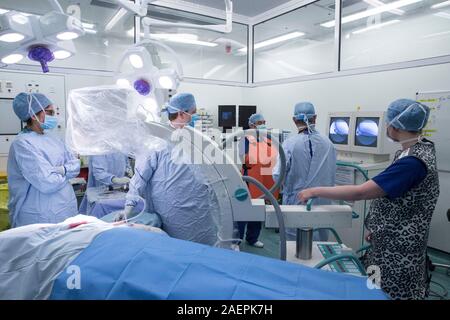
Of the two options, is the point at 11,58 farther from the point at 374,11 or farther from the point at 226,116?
the point at 374,11

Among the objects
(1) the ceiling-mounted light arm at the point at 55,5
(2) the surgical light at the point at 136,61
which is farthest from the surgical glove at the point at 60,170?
(1) the ceiling-mounted light arm at the point at 55,5

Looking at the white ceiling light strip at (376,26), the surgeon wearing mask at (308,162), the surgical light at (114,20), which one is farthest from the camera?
the surgical light at (114,20)

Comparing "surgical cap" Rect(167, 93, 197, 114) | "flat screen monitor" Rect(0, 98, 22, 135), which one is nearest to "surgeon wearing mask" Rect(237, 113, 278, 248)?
"surgical cap" Rect(167, 93, 197, 114)

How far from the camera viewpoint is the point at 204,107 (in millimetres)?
5113

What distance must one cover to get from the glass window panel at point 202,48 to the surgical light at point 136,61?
284 centimetres

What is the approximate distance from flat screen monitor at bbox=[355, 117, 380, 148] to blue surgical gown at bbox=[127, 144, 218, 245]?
6.84ft

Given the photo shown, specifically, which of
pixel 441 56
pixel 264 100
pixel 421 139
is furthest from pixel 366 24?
pixel 421 139

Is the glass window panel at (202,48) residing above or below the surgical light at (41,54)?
above

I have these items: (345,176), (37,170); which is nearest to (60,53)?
(37,170)

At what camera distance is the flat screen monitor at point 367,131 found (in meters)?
3.18

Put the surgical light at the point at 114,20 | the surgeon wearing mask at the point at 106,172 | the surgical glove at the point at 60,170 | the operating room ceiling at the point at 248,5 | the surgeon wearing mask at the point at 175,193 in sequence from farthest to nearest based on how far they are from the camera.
Answer: the operating room ceiling at the point at 248,5 < the surgical light at the point at 114,20 < the surgeon wearing mask at the point at 106,172 < the surgical glove at the point at 60,170 < the surgeon wearing mask at the point at 175,193

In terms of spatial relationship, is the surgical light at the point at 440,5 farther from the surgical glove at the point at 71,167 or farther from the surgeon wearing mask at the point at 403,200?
the surgical glove at the point at 71,167

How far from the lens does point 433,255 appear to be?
10.8 feet
